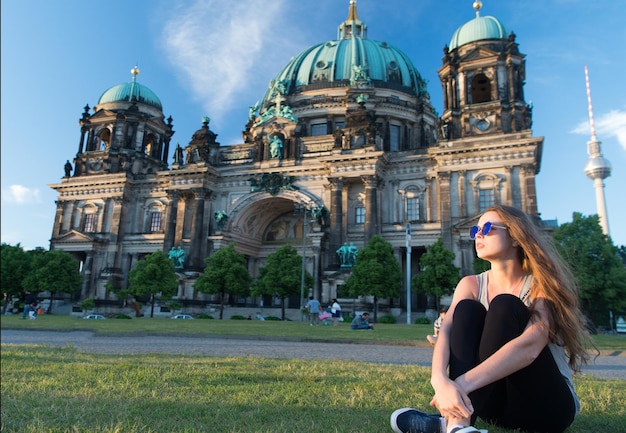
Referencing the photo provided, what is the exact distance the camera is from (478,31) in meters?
42.6

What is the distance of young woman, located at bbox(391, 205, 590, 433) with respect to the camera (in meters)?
3.01

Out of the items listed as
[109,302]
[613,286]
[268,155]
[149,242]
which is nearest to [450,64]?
[268,155]

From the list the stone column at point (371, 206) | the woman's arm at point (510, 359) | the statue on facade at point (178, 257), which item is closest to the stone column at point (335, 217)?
the stone column at point (371, 206)

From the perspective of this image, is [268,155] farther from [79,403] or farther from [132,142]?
[79,403]

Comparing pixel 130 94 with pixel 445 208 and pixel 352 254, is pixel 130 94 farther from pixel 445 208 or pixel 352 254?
pixel 445 208

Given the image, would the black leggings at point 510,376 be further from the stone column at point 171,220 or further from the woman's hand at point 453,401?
the stone column at point 171,220

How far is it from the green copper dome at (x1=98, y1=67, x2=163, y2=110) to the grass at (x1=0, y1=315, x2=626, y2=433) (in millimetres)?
53933

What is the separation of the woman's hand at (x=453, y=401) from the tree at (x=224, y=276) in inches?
1391

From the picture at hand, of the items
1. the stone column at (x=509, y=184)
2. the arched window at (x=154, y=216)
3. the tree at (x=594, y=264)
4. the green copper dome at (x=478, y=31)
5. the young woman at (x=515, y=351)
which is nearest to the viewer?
the young woman at (x=515, y=351)

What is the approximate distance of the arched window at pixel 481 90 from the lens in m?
43.8

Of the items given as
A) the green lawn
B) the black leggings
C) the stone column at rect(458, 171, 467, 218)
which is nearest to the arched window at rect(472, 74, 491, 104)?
the stone column at rect(458, 171, 467, 218)

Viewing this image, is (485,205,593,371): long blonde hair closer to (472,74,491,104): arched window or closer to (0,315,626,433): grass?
(0,315,626,433): grass

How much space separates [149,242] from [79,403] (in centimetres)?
4683

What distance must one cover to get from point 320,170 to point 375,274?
13.8 metres
